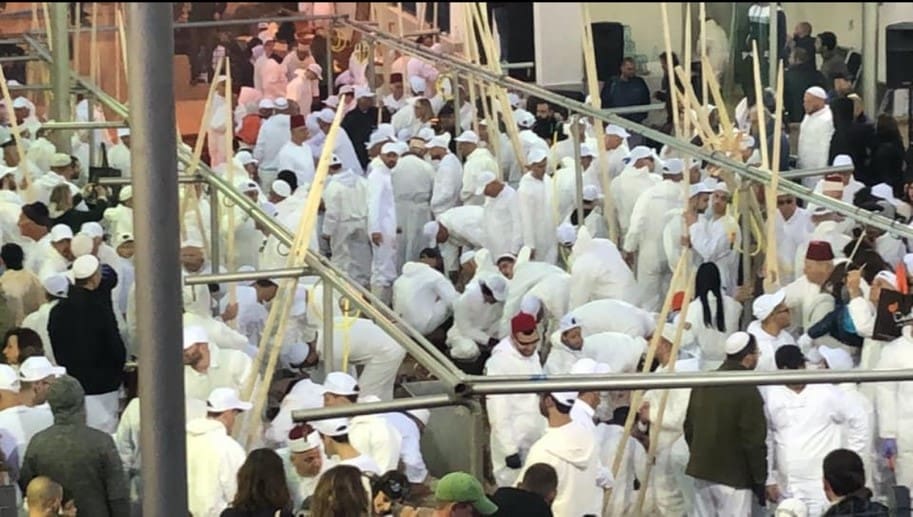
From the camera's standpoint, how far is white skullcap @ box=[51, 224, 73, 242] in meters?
10.4

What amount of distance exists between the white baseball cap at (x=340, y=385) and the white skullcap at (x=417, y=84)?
9.26 meters

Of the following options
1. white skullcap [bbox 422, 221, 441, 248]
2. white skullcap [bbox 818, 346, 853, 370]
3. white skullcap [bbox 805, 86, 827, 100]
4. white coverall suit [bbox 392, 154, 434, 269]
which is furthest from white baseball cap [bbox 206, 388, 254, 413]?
white skullcap [bbox 805, 86, 827, 100]

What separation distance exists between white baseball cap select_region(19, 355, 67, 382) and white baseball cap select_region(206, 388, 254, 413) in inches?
29.9

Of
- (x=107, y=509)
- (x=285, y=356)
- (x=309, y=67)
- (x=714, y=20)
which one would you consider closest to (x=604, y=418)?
(x=285, y=356)

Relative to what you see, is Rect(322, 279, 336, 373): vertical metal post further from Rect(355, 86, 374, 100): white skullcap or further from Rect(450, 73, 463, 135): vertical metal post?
Rect(355, 86, 374, 100): white skullcap

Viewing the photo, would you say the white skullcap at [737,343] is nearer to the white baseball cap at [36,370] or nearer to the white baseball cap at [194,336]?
the white baseball cap at [194,336]

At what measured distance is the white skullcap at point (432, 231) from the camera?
12867mm

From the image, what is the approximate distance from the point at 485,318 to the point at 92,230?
262 centimetres

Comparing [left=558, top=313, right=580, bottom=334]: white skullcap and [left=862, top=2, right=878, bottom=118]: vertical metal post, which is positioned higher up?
[left=862, top=2, right=878, bottom=118]: vertical metal post

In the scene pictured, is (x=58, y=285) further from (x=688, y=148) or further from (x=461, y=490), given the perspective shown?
(x=461, y=490)

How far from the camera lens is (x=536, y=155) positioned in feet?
43.0

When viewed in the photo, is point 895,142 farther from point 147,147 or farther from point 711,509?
point 147,147

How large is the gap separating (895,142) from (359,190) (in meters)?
4.27

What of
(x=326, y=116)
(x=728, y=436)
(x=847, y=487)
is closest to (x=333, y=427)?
(x=728, y=436)
